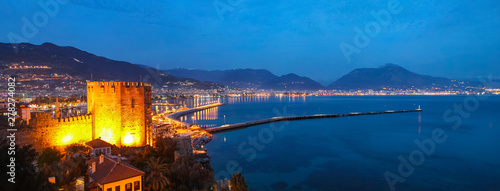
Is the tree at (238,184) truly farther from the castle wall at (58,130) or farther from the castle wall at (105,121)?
the castle wall at (58,130)

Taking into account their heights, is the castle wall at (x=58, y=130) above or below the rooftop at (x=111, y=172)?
above

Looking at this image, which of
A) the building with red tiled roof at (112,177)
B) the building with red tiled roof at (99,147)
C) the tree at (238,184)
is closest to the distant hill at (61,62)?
the building with red tiled roof at (99,147)

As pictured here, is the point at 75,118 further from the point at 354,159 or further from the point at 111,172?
the point at 354,159

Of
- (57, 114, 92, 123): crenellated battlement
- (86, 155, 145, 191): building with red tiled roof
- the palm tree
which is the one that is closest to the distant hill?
(57, 114, 92, 123): crenellated battlement

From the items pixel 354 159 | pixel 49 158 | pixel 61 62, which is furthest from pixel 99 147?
pixel 61 62

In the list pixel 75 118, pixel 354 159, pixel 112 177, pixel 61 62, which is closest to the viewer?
pixel 112 177
